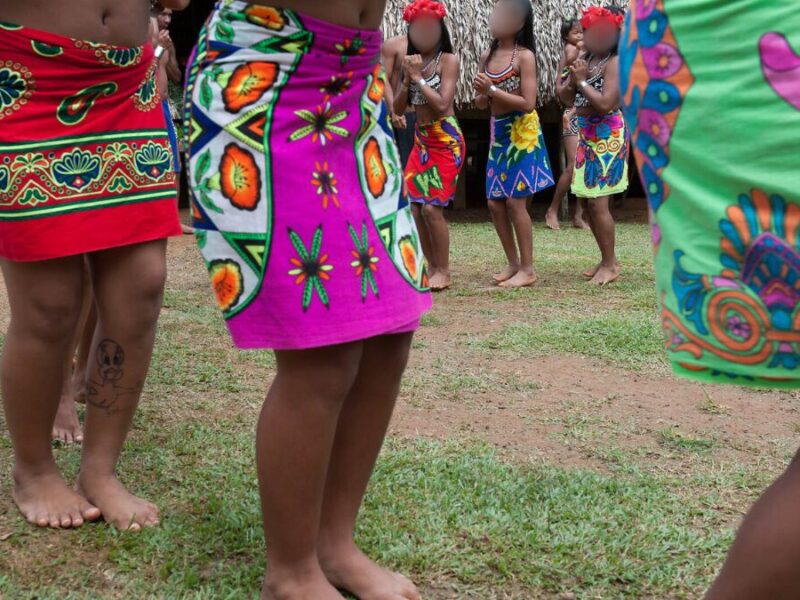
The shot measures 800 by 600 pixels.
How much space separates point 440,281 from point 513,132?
1282 mm

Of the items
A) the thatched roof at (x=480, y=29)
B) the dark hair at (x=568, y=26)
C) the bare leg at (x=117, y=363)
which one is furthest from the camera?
the thatched roof at (x=480, y=29)

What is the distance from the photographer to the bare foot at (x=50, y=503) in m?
2.27

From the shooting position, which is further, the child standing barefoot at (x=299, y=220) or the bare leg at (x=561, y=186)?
the bare leg at (x=561, y=186)

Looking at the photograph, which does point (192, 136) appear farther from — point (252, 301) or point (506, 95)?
point (506, 95)

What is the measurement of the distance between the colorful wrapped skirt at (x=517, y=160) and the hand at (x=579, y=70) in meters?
0.39

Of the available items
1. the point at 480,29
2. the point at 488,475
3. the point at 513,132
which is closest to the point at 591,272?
the point at 513,132

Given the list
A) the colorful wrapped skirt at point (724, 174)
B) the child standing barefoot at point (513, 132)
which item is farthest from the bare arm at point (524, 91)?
the colorful wrapped skirt at point (724, 174)

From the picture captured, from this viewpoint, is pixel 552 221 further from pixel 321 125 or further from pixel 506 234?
pixel 321 125

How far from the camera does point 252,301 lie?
165 cm

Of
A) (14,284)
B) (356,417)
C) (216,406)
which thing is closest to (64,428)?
(216,406)

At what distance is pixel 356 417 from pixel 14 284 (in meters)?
1.00

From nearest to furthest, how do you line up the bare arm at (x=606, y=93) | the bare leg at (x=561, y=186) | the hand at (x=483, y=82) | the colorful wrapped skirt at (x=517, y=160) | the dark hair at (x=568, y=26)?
the bare arm at (x=606, y=93) → the hand at (x=483, y=82) → the colorful wrapped skirt at (x=517, y=160) → the dark hair at (x=568, y=26) → the bare leg at (x=561, y=186)

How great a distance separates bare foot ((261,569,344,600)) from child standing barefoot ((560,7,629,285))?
474cm

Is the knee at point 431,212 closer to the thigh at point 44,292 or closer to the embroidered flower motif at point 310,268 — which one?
the thigh at point 44,292
